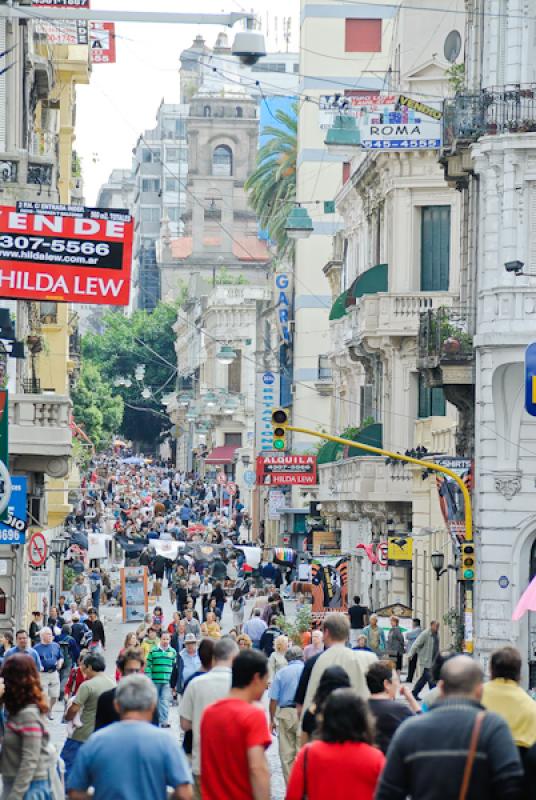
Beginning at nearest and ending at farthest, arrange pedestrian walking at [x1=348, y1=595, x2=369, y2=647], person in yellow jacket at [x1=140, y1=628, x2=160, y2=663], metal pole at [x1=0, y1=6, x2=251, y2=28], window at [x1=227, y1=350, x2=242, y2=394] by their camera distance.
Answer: metal pole at [x1=0, y1=6, x2=251, y2=28]
person in yellow jacket at [x1=140, y1=628, x2=160, y2=663]
pedestrian walking at [x1=348, y1=595, x2=369, y2=647]
window at [x1=227, y1=350, x2=242, y2=394]

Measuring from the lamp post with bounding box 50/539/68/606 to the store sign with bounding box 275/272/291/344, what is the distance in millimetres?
24295

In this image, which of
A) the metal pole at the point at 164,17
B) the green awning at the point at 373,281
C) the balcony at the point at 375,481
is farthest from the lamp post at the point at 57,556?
the metal pole at the point at 164,17

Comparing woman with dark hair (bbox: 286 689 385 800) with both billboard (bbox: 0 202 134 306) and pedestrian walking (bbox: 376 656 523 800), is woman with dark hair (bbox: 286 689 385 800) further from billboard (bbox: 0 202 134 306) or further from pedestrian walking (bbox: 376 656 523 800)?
billboard (bbox: 0 202 134 306)

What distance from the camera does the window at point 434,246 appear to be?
4838 cm

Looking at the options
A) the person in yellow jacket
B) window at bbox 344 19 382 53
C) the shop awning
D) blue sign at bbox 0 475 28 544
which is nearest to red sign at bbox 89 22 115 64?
window at bbox 344 19 382 53

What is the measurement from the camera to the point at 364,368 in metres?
55.2

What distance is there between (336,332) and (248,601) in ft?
26.6

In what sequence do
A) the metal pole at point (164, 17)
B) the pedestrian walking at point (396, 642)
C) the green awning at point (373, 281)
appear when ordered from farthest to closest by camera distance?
the green awning at point (373, 281) < the pedestrian walking at point (396, 642) < the metal pole at point (164, 17)

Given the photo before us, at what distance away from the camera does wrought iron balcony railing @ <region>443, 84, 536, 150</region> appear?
35.8 meters

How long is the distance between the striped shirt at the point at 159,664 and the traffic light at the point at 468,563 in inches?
338

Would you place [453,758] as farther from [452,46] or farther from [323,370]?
[323,370]

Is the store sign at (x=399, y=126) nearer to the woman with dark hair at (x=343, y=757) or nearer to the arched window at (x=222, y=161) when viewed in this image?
the woman with dark hair at (x=343, y=757)

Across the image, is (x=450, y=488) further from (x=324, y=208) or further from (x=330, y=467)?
(x=324, y=208)

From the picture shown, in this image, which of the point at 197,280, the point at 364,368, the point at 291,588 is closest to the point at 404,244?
the point at 364,368
